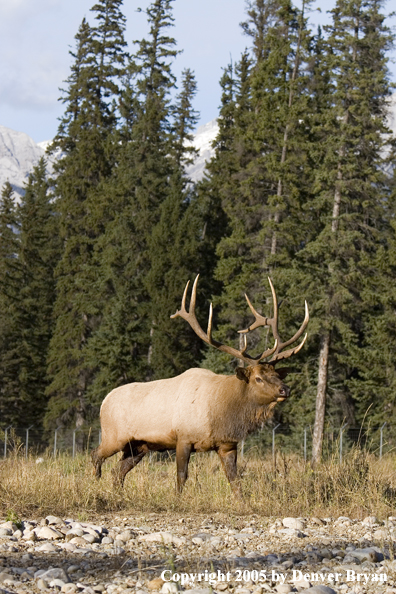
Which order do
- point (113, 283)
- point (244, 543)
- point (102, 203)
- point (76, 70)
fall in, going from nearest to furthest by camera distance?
point (244, 543)
point (113, 283)
point (102, 203)
point (76, 70)

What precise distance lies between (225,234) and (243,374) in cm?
2607

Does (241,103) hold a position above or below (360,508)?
above

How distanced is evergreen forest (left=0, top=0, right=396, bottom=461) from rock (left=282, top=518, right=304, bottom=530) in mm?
13994

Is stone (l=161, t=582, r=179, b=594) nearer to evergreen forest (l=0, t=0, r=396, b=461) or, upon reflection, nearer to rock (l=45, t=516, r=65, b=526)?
rock (l=45, t=516, r=65, b=526)

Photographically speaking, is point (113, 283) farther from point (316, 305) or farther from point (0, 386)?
point (316, 305)

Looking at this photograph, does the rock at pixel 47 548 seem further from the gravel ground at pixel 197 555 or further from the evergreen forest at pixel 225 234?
the evergreen forest at pixel 225 234

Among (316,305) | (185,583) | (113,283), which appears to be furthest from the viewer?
(113,283)

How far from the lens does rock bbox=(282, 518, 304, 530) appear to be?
22.5ft

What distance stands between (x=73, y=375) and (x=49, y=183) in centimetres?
1644

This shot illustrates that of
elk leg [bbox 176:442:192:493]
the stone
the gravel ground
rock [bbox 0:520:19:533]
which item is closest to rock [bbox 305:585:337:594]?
the gravel ground

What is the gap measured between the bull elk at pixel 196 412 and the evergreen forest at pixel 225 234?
36.7 feet

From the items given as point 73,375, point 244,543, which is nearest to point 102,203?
point 73,375

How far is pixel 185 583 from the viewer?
4785 mm

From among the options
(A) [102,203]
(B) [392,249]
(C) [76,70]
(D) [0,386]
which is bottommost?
(D) [0,386]
